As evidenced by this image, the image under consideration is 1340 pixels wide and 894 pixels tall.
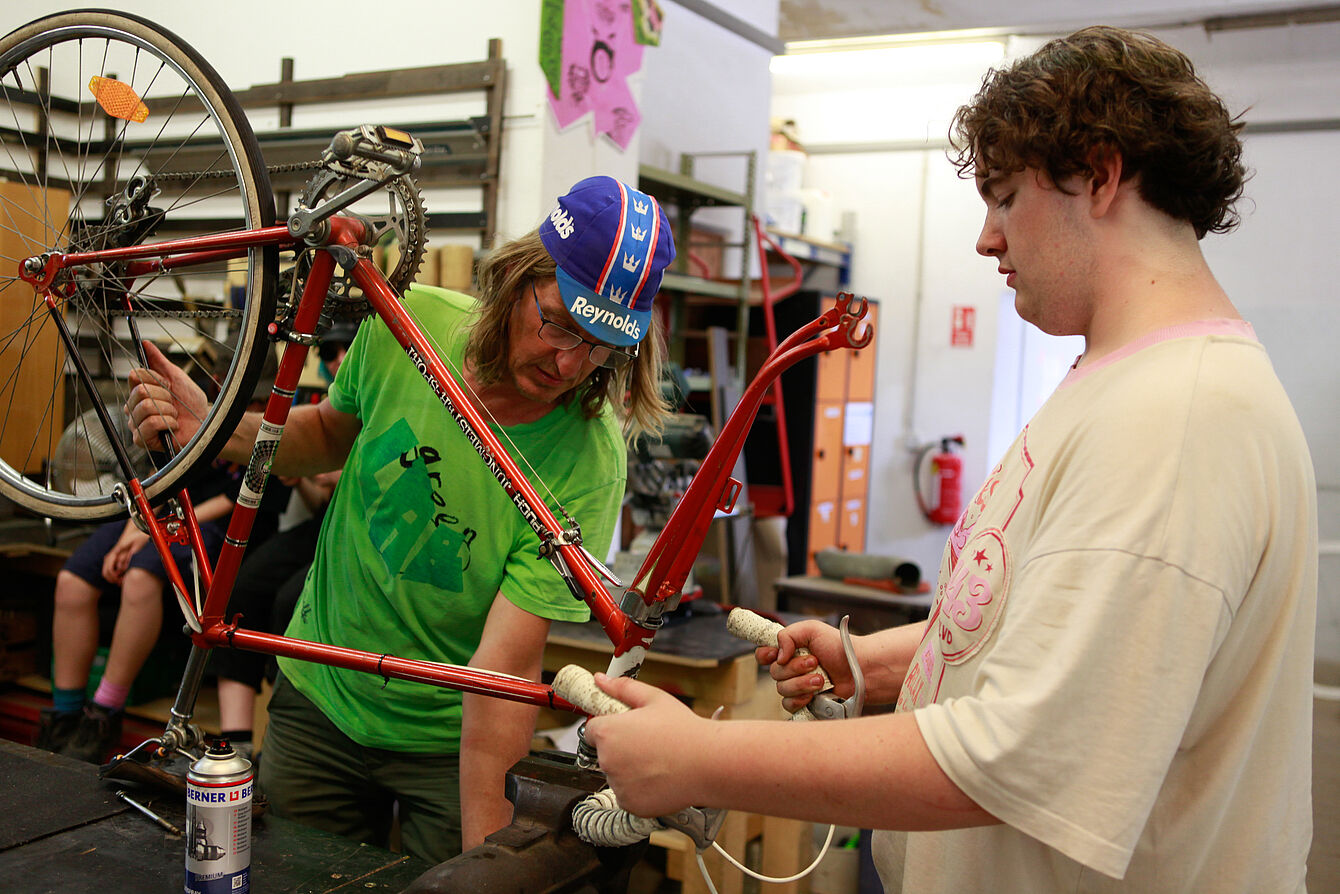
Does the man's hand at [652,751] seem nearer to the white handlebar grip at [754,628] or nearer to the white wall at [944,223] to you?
the white handlebar grip at [754,628]

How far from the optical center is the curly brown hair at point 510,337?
136 cm

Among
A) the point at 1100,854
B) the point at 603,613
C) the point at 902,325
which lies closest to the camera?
the point at 1100,854

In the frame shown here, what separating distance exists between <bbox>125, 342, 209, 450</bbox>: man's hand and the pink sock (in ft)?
6.03

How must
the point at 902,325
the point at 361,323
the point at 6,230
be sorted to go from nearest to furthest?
the point at 361,323 < the point at 6,230 < the point at 902,325

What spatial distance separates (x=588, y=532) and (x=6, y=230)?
5.69ft

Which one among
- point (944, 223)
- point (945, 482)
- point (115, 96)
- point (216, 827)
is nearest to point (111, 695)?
point (115, 96)

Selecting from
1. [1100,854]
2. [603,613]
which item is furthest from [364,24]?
[1100,854]

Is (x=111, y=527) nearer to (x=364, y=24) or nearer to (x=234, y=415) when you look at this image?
(x=364, y=24)

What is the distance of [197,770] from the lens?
1.05 m

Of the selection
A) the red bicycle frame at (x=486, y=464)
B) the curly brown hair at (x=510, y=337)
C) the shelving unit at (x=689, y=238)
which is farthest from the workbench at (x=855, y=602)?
the red bicycle frame at (x=486, y=464)

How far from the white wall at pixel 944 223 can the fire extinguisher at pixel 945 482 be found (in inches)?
4.1

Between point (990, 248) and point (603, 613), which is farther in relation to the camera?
point (603, 613)

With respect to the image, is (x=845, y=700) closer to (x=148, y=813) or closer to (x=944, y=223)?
(x=148, y=813)

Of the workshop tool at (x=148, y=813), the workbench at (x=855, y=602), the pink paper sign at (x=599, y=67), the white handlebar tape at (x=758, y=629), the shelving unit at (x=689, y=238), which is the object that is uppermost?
the pink paper sign at (x=599, y=67)
